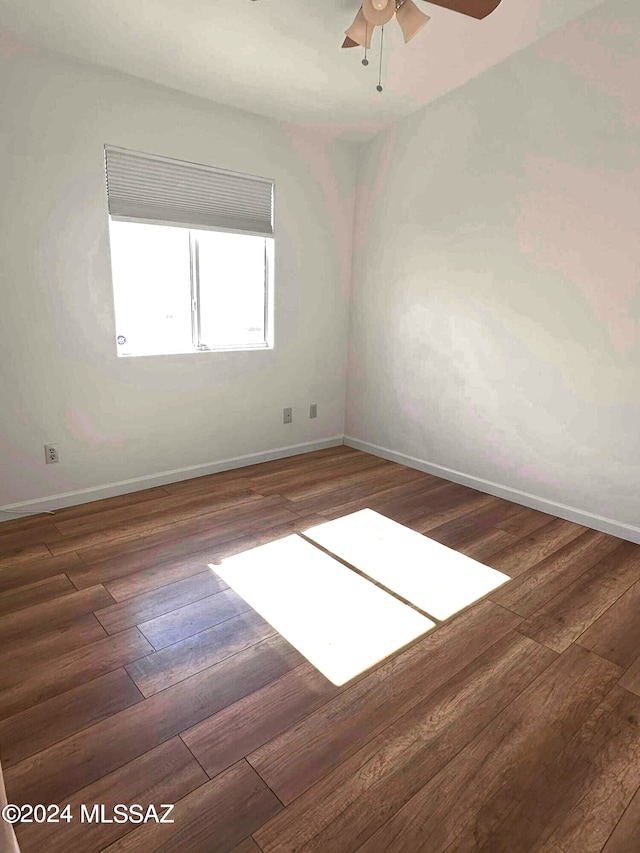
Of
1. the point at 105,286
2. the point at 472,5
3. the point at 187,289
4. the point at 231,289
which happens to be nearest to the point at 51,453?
the point at 105,286

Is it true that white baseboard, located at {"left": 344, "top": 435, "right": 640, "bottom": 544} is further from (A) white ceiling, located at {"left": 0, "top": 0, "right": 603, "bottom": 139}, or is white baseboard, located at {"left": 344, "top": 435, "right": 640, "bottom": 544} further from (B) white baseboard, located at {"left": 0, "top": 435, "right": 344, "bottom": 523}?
(A) white ceiling, located at {"left": 0, "top": 0, "right": 603, "bottom": 139}

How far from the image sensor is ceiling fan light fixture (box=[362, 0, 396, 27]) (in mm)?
2156

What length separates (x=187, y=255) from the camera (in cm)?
348

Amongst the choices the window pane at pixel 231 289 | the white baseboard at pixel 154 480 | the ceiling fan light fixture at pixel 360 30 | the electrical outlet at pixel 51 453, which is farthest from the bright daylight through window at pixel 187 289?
the ceiling fan light fixture at pixel 360 30

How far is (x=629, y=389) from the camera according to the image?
2791 mm

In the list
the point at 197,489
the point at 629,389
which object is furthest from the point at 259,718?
the point at 629,389

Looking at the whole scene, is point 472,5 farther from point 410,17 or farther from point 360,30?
point 360,30

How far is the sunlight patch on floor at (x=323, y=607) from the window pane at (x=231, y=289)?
71.6 inches

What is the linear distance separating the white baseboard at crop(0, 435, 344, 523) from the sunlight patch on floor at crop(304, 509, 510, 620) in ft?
3.98

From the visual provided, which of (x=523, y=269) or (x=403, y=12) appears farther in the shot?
(x=523, y=269)

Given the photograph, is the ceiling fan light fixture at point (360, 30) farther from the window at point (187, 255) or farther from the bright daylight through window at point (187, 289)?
the bright daylight through window at point (187, 289)

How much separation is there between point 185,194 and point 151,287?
65cm

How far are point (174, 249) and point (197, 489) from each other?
1.68m

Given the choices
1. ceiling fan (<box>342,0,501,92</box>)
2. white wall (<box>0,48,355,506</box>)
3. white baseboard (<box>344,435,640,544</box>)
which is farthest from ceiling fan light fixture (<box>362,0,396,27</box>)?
white baseboard (<box>344,435,640,544</box>)
